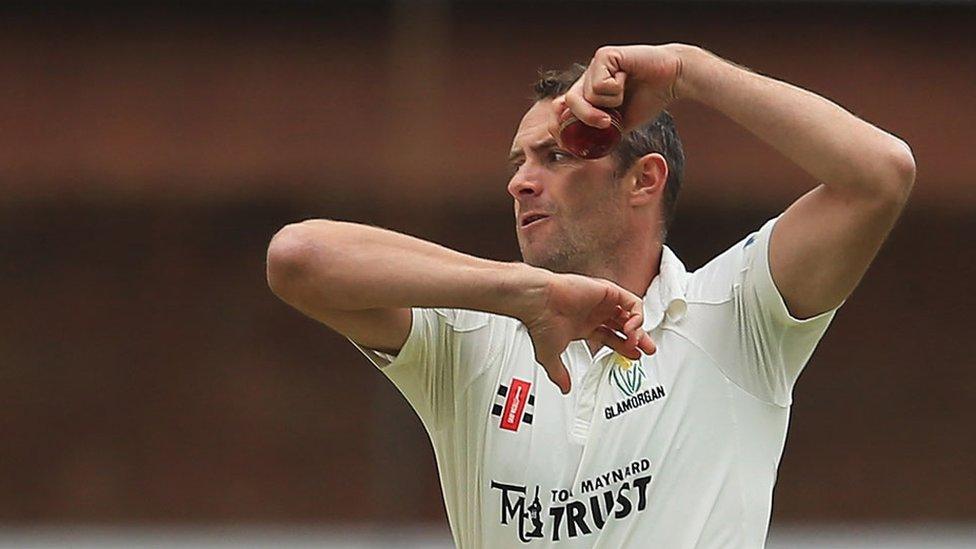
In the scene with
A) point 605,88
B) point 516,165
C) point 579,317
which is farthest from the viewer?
point 516,165

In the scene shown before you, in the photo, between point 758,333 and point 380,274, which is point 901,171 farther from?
point 380,274

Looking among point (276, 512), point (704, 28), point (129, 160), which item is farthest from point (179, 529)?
point (704, 28)

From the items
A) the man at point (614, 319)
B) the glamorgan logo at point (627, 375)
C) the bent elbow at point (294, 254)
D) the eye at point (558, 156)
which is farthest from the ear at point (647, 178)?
the bent elbow at point (294, 254)

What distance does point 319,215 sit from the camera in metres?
8.98

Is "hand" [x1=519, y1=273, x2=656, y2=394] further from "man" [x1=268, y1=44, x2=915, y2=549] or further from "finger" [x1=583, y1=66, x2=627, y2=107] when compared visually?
"finger" [x1=583, y1=66, x2=627, y2=107]

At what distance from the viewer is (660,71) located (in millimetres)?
3318

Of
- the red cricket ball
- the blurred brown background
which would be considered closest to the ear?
the red cricket ball

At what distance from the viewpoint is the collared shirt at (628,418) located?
338cm

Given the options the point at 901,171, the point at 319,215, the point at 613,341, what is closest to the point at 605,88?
the point at 613,341

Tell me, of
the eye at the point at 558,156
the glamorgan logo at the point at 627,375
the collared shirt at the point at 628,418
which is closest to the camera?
the collared shirt at the point at 628,418

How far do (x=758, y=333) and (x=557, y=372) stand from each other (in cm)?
51

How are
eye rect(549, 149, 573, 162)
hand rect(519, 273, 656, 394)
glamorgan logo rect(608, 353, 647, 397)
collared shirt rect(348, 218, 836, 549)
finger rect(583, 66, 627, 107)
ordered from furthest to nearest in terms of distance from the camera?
eye rect(549, 149, 573, 162) < glamorgan logo rect(608, 353, 647, 397) < collared shirt rect(348, 218, 836, 549) < finger rect(583, 66, 627, 107) < hand rect(519, 273, 656, 394)

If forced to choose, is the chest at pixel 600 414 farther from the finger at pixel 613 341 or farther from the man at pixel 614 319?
the finger at pixel 613 341

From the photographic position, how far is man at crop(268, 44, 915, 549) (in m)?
3.17
